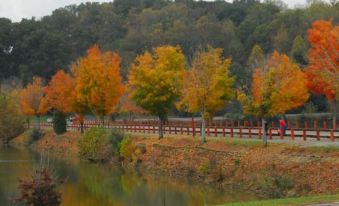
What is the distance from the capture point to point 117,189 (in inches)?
1473

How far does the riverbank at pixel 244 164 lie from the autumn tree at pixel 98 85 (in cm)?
1006

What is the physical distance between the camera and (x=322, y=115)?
73.2 meters

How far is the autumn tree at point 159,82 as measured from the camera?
48.9 meters

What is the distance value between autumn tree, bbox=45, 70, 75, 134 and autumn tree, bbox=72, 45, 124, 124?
4320 mm

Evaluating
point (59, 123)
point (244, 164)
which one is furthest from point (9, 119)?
point (244, 164)

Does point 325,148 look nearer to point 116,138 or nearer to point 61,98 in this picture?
point 116,138

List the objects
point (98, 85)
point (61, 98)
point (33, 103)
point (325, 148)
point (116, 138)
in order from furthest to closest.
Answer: point (33, 103) < point (61, 98) < point (98, 85) < point (116, 138) < point (325, 148)

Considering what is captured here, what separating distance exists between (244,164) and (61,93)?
120ft

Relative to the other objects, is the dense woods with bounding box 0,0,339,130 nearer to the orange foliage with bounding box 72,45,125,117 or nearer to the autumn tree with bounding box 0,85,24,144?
the orange foliage with bounding box 72,45,125,117

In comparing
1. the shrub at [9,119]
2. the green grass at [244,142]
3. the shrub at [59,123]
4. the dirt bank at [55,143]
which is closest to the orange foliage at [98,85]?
the dirt bank at [55,143]

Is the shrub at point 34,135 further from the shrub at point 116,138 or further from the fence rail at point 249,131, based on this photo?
the shrub at point 116,138

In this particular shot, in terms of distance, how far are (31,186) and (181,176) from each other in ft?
58.4

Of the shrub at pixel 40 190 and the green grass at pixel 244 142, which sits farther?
the green grass at pixel 244 142

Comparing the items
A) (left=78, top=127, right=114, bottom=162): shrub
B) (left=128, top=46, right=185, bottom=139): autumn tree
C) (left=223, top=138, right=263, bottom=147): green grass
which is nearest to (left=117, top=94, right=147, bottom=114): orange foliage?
(left=78, top=127, right=114, bottom=162): shrub
